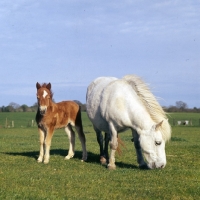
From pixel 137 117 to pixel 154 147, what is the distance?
0.83m

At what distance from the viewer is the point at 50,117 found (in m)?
11.8

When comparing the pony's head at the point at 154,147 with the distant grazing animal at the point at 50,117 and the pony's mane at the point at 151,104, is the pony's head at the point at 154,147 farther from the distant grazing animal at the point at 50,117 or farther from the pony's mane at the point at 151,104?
the distant grazing animal at the point at 50,117

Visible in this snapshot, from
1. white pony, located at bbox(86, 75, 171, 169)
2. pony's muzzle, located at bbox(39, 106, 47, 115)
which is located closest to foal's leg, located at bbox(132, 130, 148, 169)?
white pony, located at bbox(86, 75, 171, 169)

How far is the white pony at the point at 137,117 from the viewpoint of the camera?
33.1 feet

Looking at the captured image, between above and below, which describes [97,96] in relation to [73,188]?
above

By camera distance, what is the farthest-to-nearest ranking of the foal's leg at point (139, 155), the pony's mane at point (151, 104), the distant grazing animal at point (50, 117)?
the distant grazing animal at point (50, 117) → the foal's leg at point (139, 155) → the pony's mane at point (151, 104)

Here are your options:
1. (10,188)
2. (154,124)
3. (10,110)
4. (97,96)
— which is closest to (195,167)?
(154,124)

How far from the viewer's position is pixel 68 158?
12633 mm

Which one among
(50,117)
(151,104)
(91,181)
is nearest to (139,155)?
(151,104)

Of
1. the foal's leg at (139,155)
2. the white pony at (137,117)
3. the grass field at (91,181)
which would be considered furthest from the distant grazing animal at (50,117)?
the foal's leg at (139,155)

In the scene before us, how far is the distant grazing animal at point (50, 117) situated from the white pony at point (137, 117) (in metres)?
1.37

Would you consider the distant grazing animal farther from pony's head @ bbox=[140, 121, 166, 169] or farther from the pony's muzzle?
pony's head @ bbox=[140, 121, 166, 169]

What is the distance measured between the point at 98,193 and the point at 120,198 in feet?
1.69

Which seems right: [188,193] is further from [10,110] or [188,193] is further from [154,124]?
[10,110]
